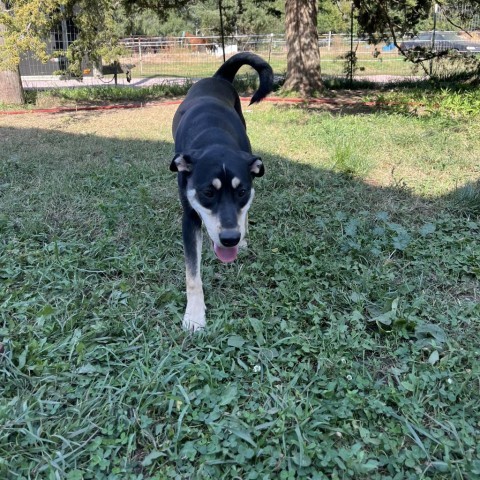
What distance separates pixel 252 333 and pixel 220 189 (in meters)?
0.87

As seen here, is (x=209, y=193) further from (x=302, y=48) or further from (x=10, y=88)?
(x=10, y=88)

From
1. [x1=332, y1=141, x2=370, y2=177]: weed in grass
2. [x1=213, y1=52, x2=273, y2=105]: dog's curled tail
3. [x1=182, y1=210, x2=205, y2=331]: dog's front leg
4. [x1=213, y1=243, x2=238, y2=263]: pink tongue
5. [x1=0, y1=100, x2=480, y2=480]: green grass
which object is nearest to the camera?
[x1=0, y1=100, x2=480, y2=480]: green grass

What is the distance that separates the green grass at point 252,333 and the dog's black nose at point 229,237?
561 mm

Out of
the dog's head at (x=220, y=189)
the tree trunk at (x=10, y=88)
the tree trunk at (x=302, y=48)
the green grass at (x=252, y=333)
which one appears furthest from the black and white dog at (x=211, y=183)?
the tree trunk at (x=10, y=88)

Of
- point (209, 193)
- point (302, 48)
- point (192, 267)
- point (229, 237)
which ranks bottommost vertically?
point (192, 267)

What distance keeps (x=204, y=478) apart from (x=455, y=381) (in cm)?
136

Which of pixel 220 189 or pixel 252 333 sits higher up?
pixel 220 189

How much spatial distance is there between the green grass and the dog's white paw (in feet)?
0.26

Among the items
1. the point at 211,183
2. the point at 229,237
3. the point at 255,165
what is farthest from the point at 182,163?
the point at 229,237

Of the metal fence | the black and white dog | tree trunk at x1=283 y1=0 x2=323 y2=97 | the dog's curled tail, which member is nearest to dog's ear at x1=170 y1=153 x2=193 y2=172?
the black and white dog

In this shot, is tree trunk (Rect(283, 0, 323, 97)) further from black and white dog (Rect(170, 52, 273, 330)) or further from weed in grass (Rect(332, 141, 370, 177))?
black and white dog (Rect(170, 52, 273, 330))

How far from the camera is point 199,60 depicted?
1941 cm

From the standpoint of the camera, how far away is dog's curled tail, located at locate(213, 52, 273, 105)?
441cm

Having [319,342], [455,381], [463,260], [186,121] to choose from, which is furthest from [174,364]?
[463,260]
